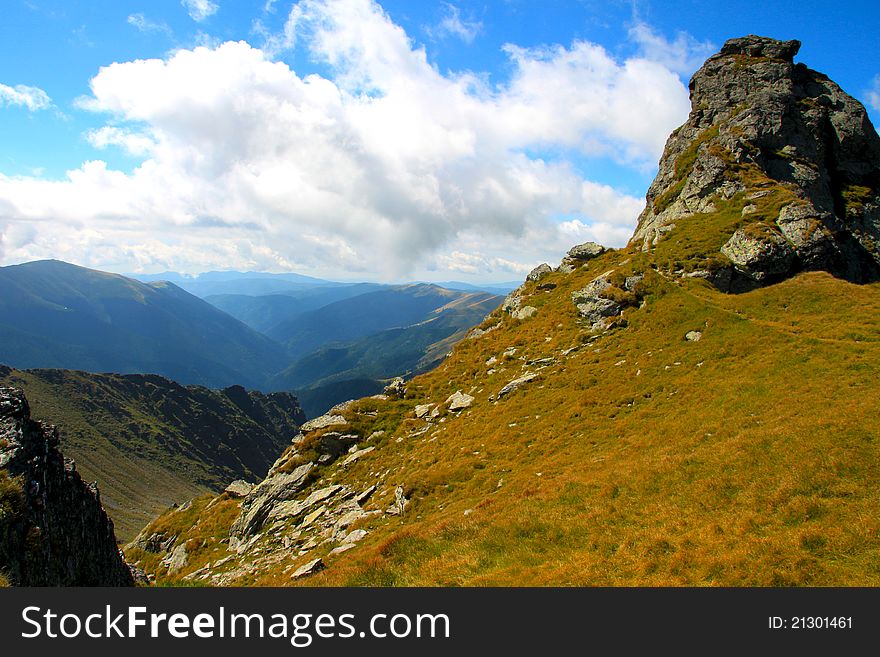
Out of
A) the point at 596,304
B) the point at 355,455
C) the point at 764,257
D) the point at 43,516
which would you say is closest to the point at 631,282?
the point at 596,304

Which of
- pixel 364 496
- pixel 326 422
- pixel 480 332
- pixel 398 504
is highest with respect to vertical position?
pixel 480 332

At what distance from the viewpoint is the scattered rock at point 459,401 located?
36.5 metres

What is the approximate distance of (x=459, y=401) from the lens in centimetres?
3734

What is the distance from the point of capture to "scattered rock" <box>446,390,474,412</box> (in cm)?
3646

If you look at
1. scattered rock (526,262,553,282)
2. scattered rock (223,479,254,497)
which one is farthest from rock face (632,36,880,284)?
scattered rock (223,479,254,497)

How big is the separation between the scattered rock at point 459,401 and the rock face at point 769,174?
28.6 m

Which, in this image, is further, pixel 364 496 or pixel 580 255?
pixel 580 255

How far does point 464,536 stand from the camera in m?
16.4

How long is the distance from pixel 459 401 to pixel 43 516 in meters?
27.1

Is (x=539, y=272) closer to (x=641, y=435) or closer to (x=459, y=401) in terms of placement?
(x=459, y=401)

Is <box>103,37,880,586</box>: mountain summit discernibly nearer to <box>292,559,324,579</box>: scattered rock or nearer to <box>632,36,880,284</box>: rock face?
<box>292,559,324,579</box>: scattered rock

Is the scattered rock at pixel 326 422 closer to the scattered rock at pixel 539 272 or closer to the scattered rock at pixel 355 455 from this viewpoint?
the scattered rock at pixel 355 455

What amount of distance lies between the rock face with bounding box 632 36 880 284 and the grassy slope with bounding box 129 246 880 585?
23.9 feet

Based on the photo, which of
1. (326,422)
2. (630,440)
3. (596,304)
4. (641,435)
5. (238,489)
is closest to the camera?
(630,440)
